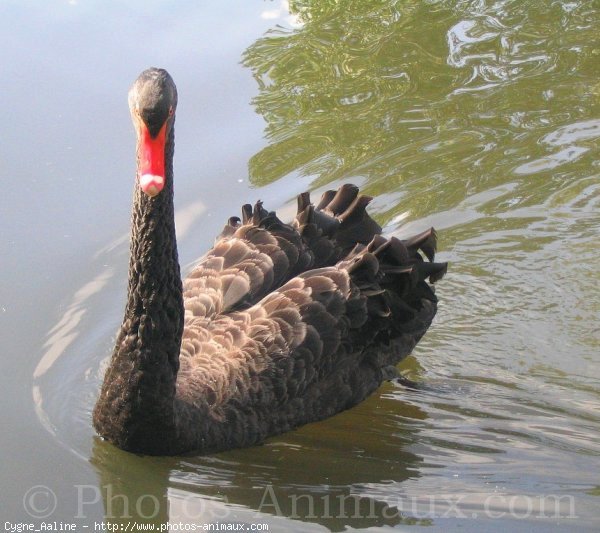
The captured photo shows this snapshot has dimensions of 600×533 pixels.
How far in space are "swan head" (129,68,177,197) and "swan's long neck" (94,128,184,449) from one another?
447mm

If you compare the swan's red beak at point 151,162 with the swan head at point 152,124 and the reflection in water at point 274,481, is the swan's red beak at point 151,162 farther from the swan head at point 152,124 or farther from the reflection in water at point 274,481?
the reflection in water at point 274,481

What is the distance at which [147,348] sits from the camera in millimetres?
5102

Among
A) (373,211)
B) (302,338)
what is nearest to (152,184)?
(302,338)

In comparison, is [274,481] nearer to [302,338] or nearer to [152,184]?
[302,338]

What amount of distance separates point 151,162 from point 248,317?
1.21 meters

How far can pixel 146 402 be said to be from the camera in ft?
16.7

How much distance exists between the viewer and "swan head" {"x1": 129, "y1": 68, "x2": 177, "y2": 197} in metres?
4.52

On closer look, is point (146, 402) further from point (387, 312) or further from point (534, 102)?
point (534, 102)

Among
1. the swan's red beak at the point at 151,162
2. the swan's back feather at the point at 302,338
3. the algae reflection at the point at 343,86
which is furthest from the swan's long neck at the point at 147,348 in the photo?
the algae reflection at the point at 343,86

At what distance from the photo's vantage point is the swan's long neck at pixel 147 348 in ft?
16.4

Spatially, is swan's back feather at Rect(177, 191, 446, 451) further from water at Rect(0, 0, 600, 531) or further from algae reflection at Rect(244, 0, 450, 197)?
algae reflection at Rect(244, 0, 450, 197)

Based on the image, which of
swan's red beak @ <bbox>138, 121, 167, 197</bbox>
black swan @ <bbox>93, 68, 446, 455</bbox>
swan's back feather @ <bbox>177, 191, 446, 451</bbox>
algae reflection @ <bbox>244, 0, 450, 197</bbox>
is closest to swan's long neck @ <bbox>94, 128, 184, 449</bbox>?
black swan @ <bbox>93, 68, 446, 455</bbox>

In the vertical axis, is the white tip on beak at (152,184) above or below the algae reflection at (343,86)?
below

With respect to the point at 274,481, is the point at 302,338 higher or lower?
higher
